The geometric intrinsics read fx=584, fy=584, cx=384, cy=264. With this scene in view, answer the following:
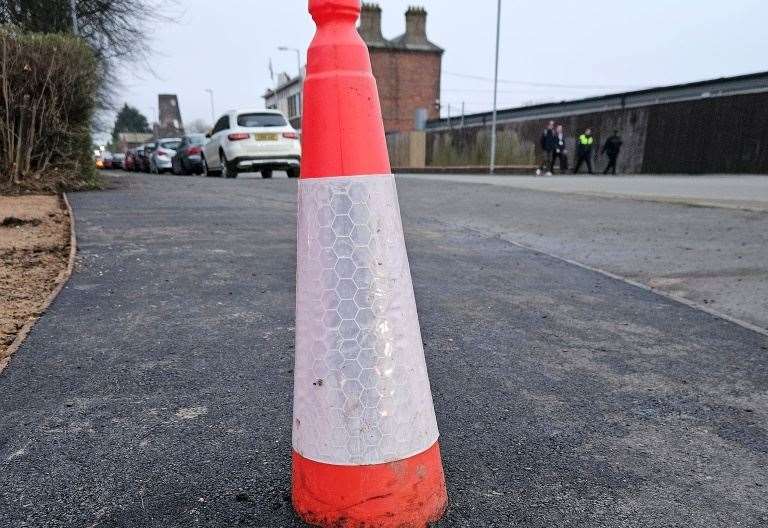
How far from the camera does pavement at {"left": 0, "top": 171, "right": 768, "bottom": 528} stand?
5.84 ft

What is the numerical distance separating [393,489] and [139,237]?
5124 mm

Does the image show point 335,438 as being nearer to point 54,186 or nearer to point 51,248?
point 51,248

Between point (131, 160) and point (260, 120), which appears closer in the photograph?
point (260, 120)

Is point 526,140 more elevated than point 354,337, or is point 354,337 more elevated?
point 526,140

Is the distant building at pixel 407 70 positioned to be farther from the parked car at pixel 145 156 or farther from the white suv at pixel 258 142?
the white suv at pixel 258 142

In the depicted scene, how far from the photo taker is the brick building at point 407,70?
51344 mm

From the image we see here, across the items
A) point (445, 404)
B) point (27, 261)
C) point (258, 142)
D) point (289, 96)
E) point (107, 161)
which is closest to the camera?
point (445, 404)

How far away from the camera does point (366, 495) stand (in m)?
1.62

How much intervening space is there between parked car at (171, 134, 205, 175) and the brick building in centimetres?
3070

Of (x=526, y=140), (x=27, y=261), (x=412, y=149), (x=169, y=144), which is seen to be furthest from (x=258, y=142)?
(x=412, y=149)

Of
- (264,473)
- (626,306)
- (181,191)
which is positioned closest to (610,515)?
(264,473)

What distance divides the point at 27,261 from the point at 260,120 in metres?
11.5

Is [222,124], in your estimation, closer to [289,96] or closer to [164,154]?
[164,154]

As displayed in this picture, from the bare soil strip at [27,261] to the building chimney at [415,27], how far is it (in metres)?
49.1
